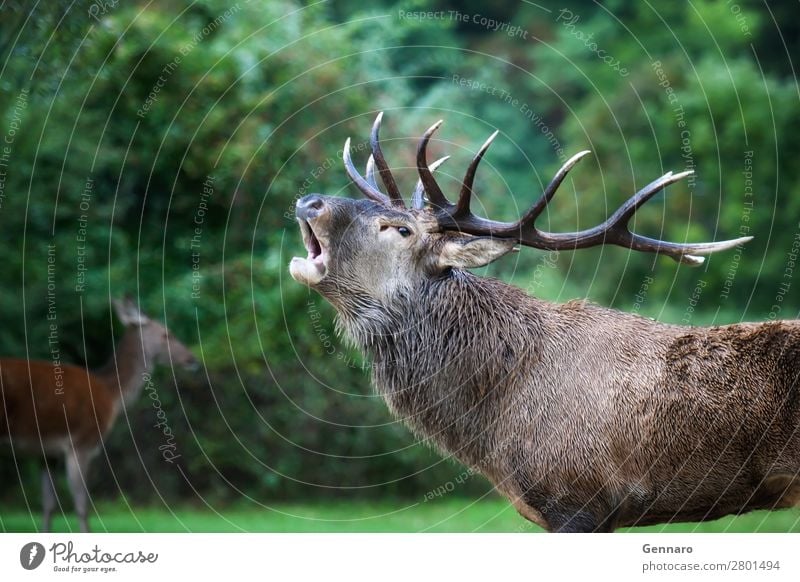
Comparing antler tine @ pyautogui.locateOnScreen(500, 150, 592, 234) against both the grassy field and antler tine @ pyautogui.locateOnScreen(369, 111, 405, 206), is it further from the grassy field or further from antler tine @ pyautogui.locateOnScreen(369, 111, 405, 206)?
the grassy field

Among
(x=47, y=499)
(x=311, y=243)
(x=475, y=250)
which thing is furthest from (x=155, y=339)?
(x=475, y=250)

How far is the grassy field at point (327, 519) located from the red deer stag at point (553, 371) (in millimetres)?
4083

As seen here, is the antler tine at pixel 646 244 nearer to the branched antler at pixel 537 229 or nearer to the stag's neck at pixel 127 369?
the branched antler at pixel 537 229

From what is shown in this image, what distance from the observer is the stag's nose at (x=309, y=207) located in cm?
663

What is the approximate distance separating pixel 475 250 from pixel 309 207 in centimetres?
111

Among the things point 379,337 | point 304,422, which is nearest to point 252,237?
point 304,422

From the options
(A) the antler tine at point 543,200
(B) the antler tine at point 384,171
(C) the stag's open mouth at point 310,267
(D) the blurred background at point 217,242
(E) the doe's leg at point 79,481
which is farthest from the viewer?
(D) the blurred background at point 217,242

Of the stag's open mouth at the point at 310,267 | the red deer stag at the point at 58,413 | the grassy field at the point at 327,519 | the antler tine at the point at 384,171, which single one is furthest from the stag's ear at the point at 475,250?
the red deer stag at the point at 58,413

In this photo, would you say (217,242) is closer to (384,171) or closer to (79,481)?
(79,481)

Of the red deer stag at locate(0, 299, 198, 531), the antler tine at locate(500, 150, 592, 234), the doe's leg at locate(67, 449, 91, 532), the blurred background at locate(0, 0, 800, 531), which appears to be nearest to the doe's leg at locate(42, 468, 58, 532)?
the red deer stag at locate(0, 299, 198, 531)

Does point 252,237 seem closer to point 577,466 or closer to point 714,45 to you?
point 577,466

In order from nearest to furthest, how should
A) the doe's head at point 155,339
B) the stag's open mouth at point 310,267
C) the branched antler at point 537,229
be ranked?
the branched antler at point 537,229 → the stag's open mouth at point 310,267 → the doe's head at point 155,339

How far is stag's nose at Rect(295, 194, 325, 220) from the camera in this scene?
6.63m

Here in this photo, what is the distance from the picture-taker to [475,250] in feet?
21.8
